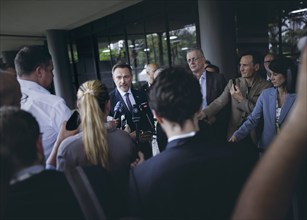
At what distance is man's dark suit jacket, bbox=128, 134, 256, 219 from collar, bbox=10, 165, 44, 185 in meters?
0.42

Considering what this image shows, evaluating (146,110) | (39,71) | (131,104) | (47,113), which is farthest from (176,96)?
(131,104)

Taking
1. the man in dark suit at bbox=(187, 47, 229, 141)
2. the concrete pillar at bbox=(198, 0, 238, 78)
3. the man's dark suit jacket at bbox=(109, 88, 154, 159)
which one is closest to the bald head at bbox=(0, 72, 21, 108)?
→ the man's dark suit jacket at bbox=(109, 88, 154, 159)

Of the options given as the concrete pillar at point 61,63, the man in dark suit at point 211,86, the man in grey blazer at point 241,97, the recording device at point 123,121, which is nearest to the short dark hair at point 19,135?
the recording device at point 123,121

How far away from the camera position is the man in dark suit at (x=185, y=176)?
1.06m

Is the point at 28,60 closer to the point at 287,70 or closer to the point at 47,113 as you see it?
the point at 47,113

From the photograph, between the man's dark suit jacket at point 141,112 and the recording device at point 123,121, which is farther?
the man's dark suit jacket at point 141,112

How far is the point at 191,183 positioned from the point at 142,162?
0.31 m

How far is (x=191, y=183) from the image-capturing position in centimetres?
106

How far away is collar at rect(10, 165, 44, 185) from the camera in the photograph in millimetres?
1049

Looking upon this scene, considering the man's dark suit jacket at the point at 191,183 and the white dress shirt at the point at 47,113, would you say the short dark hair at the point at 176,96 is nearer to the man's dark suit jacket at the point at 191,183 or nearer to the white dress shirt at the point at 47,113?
the man's dark suit jacket at the point at 191,183

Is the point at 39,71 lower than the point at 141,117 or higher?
higher

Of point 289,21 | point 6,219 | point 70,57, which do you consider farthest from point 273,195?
point 70,57

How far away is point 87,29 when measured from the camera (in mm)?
11359

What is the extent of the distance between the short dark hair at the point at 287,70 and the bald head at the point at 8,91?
221 centimetres
